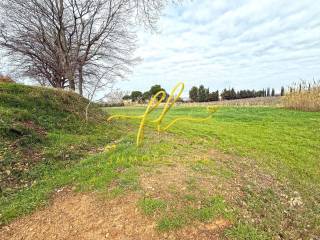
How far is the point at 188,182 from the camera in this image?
3955 millimetres

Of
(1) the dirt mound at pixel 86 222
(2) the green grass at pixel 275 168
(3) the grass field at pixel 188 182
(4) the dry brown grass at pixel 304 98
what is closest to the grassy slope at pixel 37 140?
(3) the grass field at pixel 188 182

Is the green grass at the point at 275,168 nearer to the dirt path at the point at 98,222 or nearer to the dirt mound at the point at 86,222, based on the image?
the dirt path at the point at 98,222

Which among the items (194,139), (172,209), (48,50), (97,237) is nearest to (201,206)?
(172,209)

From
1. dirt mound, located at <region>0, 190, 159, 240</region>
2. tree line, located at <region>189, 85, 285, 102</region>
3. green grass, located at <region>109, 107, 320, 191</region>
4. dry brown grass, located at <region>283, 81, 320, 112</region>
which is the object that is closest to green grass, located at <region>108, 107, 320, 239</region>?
green grass, located at <region>109, 107, 320, 191</region>

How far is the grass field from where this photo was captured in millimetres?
3395

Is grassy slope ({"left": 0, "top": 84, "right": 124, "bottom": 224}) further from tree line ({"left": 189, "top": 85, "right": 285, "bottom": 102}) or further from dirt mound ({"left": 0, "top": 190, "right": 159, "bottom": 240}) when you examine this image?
tree line ({"left": 189, "top": 85, "right": 285, "bottom": 102})

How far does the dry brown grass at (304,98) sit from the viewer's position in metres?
17.3

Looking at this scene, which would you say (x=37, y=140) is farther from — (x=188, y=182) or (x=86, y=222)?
(x=188, y=182)

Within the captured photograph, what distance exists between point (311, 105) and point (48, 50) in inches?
535

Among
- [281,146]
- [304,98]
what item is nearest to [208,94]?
[304,98]

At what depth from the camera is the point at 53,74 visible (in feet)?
53.8

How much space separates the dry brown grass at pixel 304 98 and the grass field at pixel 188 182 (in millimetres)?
11432

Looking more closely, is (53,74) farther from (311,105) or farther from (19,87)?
(311,105)

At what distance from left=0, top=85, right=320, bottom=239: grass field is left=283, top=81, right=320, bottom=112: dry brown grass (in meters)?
11.4
